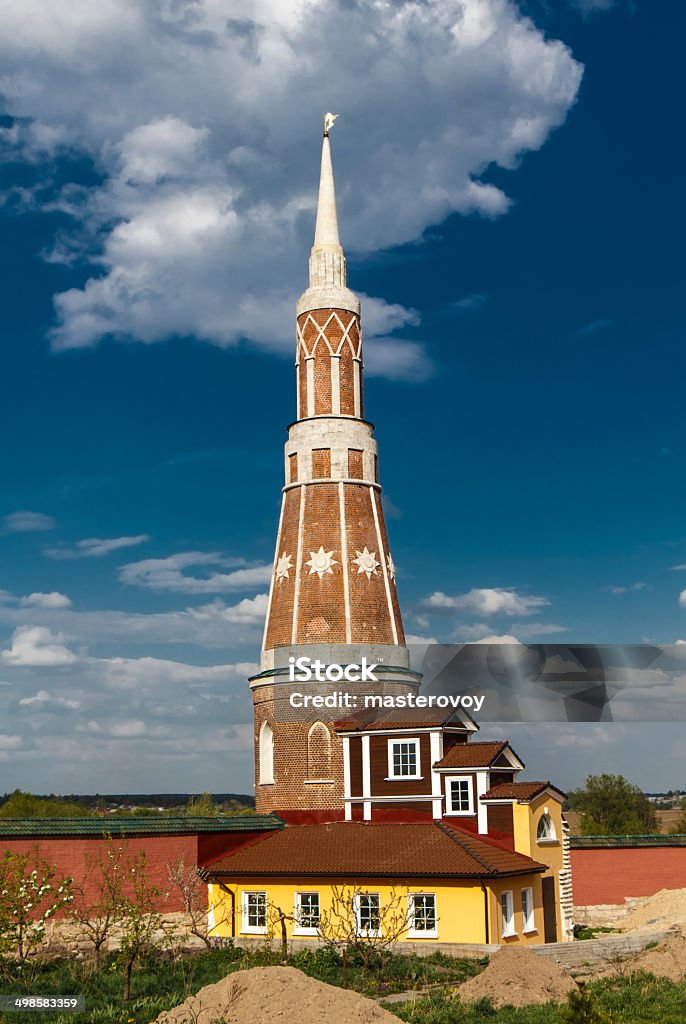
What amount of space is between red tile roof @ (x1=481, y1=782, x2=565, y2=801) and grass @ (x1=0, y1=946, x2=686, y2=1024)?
23.3 ft

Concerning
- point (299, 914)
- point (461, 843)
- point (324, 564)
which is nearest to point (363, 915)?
point (299, 914)

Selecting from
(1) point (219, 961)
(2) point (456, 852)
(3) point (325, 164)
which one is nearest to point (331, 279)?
(3) point (325, 164)

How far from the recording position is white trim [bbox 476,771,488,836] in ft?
111

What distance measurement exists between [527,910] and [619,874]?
40.2 feet

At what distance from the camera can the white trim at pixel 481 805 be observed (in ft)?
111

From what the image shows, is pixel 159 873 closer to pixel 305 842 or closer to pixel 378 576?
pixel 305 842

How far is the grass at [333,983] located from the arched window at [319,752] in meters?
12.0

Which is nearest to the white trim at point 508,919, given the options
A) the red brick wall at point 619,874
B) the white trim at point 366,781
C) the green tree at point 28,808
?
the white trim at point 366,781

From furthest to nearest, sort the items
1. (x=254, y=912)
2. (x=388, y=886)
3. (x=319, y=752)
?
1. (x=319, y=752)
2. (x=254, y=912)
3. (x=388, y=886)

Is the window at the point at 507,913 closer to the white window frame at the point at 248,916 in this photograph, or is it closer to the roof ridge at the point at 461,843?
the roof ridge at the point at 461,843

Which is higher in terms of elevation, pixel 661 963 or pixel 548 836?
pixel 548 836

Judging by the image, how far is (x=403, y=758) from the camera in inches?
1400

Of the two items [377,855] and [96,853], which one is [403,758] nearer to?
[377,855]

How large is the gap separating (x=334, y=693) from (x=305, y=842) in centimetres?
766
